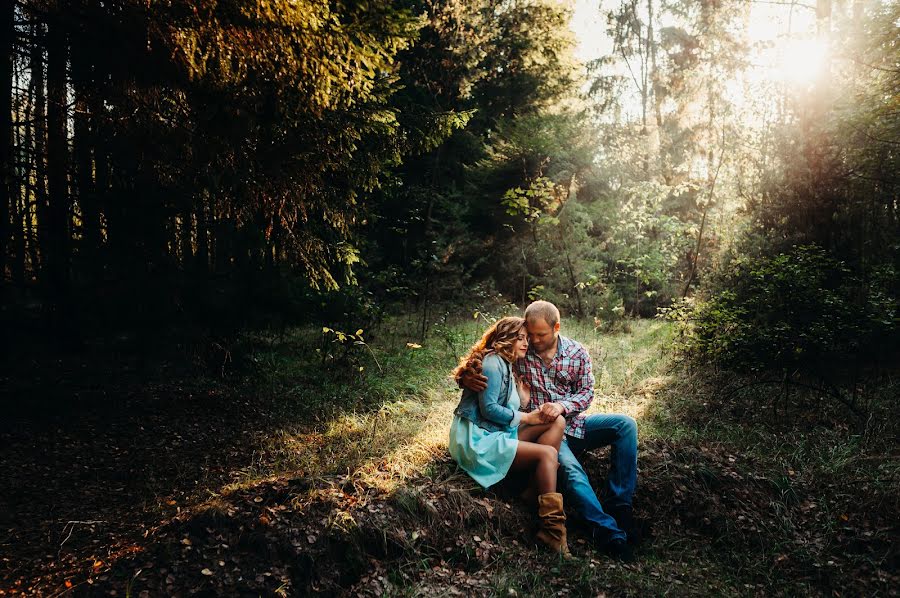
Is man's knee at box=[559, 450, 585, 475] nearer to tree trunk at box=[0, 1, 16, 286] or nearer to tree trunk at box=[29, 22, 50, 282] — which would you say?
tree trunk at box=[29, 22, 50, 282]

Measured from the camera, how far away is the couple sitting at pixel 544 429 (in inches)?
153

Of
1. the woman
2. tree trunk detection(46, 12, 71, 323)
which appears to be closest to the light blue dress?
the woman

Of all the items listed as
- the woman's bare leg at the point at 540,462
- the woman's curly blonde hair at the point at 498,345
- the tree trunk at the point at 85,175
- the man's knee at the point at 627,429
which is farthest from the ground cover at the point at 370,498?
the tree trunk at the point at 85,175

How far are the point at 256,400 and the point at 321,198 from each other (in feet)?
9.02

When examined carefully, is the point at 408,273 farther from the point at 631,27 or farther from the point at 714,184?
the point at 631,27

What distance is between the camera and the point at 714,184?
11234 millimetres

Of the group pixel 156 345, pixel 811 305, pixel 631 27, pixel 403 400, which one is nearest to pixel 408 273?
pixel 403 400

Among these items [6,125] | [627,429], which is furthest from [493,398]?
[6,125]

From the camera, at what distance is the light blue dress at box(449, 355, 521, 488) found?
4.00 m

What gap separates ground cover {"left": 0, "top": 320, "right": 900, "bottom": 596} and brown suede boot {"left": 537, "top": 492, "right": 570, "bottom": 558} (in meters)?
0.13

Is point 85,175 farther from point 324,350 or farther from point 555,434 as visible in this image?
point 555,434

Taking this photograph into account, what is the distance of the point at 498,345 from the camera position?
4.16 meters

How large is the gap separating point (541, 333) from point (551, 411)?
2.20 ft

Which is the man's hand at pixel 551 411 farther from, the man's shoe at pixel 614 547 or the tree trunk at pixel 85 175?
the tree trunk at pixel 85 175
